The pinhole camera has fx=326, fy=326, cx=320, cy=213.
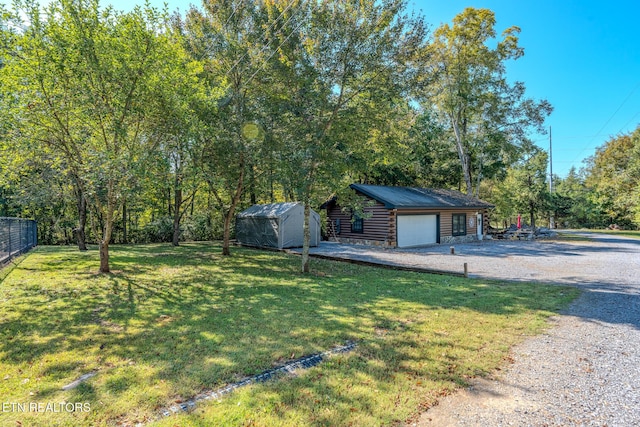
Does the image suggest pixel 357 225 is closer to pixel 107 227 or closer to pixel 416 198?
pixel 416 198

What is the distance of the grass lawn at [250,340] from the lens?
2.96 m

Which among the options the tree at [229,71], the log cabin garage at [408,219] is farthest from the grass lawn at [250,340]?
the log cabin garage at [408,219]

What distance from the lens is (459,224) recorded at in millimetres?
21188

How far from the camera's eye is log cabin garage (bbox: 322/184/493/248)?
57.0 feet

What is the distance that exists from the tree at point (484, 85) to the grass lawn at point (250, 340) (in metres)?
18.9

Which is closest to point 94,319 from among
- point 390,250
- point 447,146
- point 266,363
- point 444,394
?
point 266,363

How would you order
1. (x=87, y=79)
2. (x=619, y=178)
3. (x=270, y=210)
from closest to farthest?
(x=87, y=79) → (x=270, y=210) → (x=619, y=178)

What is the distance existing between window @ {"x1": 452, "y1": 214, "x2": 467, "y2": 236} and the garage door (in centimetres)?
204

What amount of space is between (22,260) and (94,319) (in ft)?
28.8

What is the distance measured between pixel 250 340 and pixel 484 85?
25.4 m

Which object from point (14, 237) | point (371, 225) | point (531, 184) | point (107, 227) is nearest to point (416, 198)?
point (371, 225)

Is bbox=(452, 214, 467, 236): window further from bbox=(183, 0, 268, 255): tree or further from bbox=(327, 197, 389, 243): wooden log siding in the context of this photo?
bbox=(183, 0, 268, 255): tree

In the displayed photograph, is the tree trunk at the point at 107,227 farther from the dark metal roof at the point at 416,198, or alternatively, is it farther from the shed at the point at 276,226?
the dark metal roof at the point at 416,198

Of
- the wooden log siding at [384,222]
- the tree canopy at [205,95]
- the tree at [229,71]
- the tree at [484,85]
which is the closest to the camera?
the tree canopy at [205,95]
